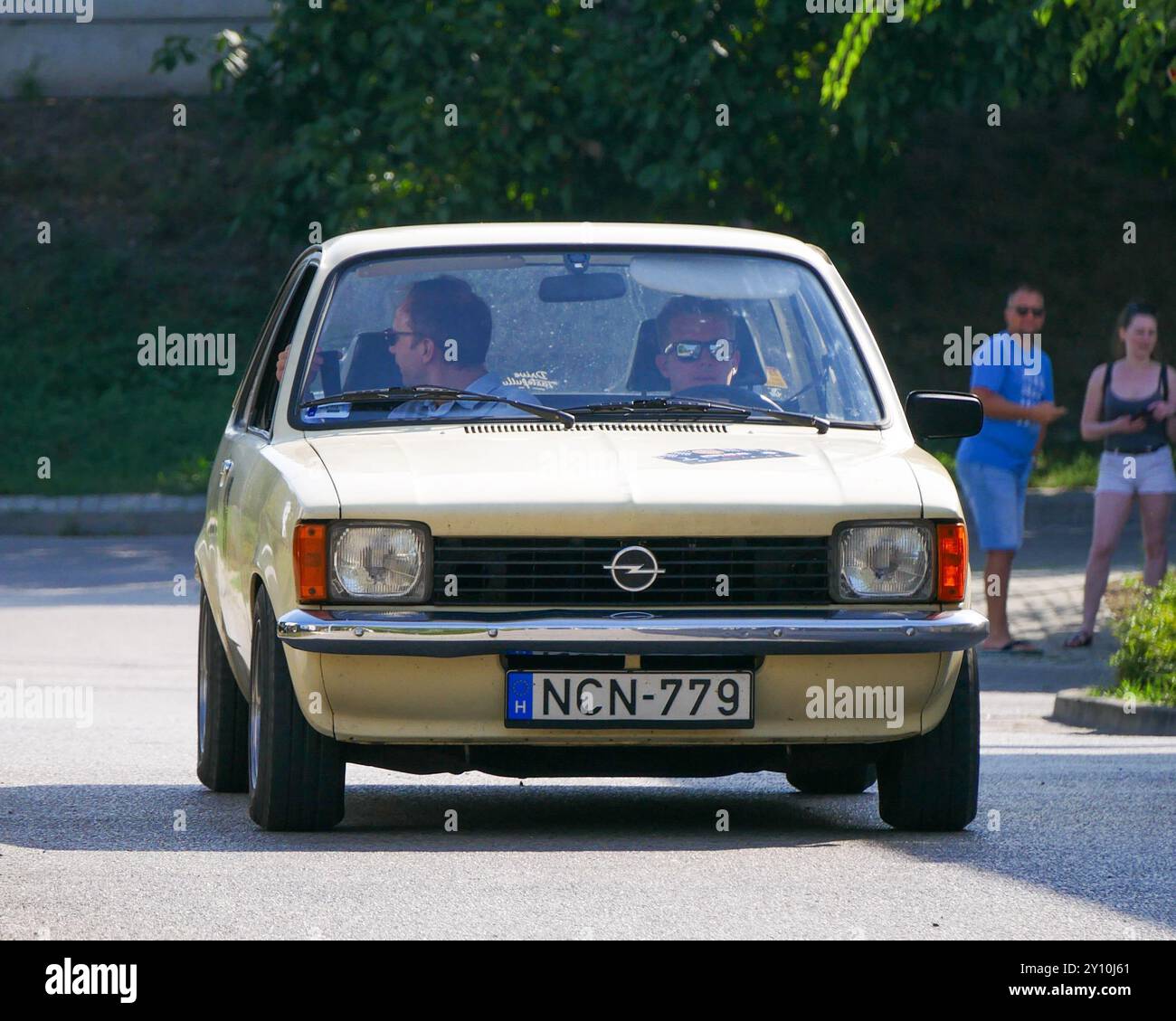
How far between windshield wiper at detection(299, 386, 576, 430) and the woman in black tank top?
7.52 m

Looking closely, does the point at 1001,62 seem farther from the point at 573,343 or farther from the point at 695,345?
the point at 573,343

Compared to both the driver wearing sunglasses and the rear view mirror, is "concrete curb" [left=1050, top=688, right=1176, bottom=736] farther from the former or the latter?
the rear view mirror

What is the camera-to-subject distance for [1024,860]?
6.50 meters

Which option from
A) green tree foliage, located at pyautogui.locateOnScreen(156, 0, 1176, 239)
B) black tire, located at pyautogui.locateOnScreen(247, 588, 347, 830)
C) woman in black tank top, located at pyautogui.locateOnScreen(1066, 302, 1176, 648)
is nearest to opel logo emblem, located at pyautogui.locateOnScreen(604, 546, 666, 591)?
black tire, located at pyautogui.locateOnScreen(247, 588, 347, 830)

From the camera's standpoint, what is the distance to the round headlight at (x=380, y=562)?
650 cm

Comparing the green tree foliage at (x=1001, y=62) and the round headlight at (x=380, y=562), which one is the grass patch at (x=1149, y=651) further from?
the round headlight at (x=380, y=562)

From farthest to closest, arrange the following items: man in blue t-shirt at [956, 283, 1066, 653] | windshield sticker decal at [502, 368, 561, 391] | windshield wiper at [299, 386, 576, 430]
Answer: man in blue t-shirt at [956, 283, 1066, 653], windshield sticker decal at [502, 368, 561, 391], windshield wiper at [299, 386, 576, 430]

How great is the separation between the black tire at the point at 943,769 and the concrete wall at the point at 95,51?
25.9 meters

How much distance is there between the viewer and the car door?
7230 mm

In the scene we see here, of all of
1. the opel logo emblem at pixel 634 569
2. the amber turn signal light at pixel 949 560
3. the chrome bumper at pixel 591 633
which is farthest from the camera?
the amber turn signal light at pixel 949 560

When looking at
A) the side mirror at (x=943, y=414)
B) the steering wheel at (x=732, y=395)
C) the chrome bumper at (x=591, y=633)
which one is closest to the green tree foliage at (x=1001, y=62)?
the side mirror at (x=943, y=414)

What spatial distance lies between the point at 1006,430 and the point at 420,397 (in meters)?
7.38

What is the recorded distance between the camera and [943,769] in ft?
22.8
